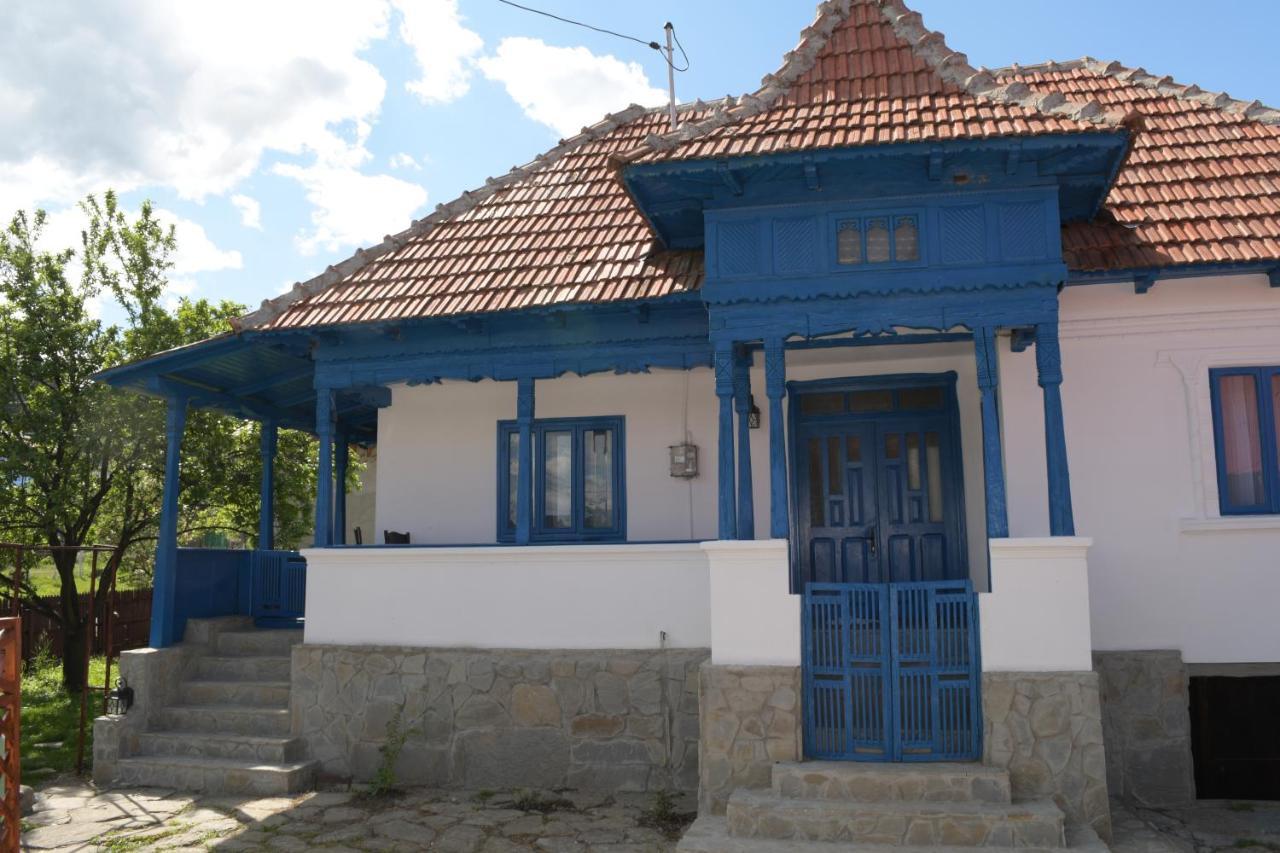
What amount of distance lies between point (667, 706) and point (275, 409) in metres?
6.51

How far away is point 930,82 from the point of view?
8273 mm

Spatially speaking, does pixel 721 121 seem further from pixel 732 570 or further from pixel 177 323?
pixel 177 323

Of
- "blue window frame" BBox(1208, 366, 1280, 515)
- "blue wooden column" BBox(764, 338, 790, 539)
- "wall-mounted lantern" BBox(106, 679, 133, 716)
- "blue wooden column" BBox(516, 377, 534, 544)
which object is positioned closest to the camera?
"blue wooden column" BBox(764, 338, 790, 539)

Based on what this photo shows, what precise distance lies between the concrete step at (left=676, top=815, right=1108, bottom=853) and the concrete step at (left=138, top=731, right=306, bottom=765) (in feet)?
13.8

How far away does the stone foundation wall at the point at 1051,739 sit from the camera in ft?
22.3

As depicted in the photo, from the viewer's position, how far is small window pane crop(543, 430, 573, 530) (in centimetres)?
1017

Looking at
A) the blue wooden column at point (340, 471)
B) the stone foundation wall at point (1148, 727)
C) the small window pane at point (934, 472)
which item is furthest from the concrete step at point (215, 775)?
the stone foundation wall at point (1148, 727)

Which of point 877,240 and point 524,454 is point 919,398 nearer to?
point 877,240

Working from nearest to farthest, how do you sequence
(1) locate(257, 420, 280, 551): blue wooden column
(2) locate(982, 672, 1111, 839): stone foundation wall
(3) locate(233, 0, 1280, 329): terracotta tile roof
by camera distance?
1. (2) locate(982, 672, 1111, 839): stone foundation wall
2. (3) locate(233, 0, 1280, 329): terracotta tile roof
3. (1) locate(257, 420, 280, 551): blue wooden column

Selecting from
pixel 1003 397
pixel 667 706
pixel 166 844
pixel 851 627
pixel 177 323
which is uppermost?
→ pixel 177 323

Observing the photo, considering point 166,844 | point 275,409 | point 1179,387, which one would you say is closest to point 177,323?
point 275,409

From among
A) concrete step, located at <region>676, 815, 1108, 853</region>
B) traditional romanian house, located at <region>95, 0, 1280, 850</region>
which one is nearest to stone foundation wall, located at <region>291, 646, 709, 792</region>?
traditional romanian house, located at <region>95, 0, 1280, 850</region>

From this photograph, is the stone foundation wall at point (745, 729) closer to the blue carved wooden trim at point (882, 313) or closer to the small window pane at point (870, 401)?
the blue carved wooden trim at point (882, 313)

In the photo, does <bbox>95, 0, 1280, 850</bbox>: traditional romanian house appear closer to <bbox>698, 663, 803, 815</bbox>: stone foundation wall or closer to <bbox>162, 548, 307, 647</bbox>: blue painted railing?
<bbox>698, 663, 803, 815</bbox>: stone foundation wall
